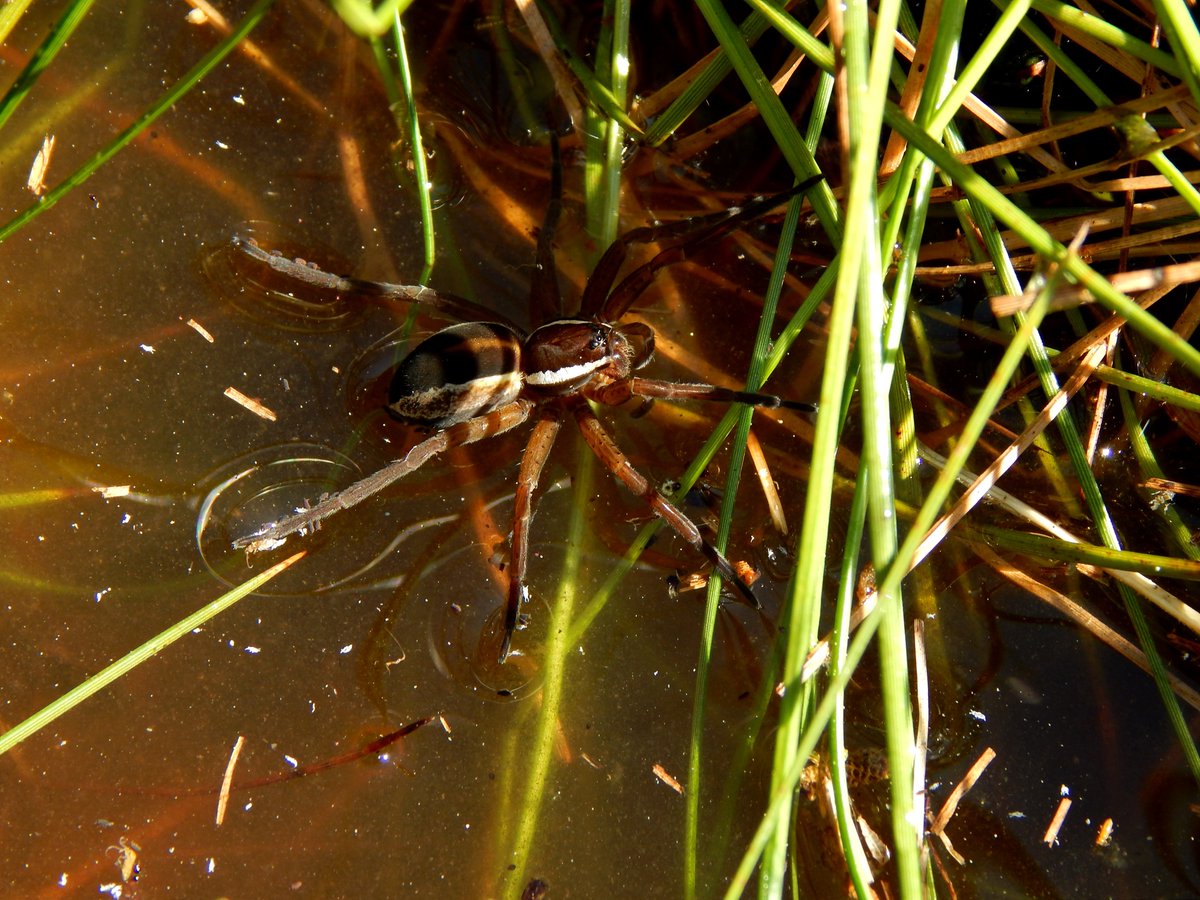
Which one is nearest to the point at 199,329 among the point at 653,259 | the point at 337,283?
the point at 337,283

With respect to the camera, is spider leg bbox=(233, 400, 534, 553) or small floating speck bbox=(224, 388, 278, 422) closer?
spider leg bbox=(233, 400, 534, 553)

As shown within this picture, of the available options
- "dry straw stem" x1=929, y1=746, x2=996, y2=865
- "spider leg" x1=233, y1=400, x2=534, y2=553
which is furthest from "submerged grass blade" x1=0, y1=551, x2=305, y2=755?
"dry straw stem" x1=929, y1=746, x2=996, y2=865

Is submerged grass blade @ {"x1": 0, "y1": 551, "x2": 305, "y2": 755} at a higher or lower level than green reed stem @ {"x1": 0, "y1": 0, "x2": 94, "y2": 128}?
lower

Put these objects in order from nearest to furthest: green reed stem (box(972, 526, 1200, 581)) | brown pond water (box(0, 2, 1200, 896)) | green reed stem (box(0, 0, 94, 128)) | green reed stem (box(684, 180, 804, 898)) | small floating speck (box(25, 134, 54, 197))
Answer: green reed stem (box(0, 0, 94, 128)) → green reed stem (box(972, 526, 1200, 581)) → green reed stem (box(684, 180, 804, 898)) → brown pond water (box(0, 2, 1200, 896)) → small floating speck (box(25, 134, 54, 197))

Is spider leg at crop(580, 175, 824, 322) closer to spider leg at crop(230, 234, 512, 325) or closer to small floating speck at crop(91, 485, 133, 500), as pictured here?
spider leg at crop(230, 234, 512, 325)

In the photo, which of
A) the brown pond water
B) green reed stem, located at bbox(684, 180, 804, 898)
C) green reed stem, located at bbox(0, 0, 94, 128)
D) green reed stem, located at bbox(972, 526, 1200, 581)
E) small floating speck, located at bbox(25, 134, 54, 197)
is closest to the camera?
green reed stem, located at bbox(0, 0, 94, 128)

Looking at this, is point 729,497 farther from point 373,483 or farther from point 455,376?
point 373,483

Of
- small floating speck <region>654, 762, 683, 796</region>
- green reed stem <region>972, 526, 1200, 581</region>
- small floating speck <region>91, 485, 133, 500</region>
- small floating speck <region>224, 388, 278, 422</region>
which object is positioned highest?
small floating speck <region>224, 388, 278, 422</region>

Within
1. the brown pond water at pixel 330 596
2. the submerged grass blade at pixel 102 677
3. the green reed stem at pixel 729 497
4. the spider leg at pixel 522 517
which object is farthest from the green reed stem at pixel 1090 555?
the submerged grass blade at pixel 102 677
